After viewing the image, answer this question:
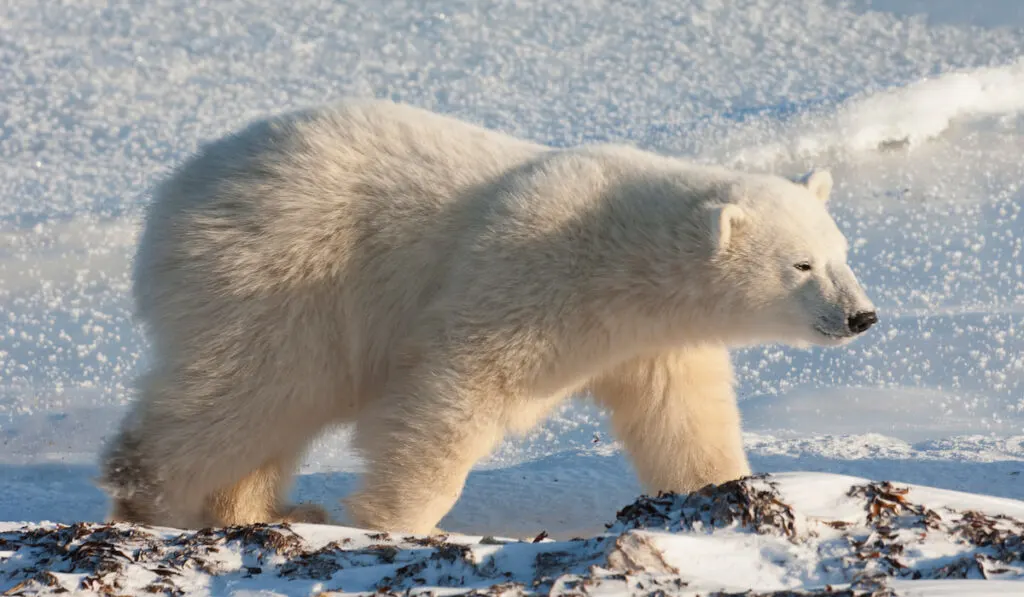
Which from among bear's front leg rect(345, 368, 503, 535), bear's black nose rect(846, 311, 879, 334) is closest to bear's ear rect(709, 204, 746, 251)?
bear's black nose rect(846, 311, 879, 334)

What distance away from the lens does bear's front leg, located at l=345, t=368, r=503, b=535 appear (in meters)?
4.42

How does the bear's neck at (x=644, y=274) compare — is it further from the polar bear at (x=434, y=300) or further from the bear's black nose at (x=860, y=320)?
the bear's black nose at (x=860, y=320)

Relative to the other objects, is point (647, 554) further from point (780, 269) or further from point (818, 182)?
point (818, 182)

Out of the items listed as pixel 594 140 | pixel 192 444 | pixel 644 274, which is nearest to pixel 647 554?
pixel 644 274

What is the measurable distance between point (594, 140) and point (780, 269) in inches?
286

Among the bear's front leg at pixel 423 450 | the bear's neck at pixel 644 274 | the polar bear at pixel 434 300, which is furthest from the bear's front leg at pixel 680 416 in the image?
the bear's front leg at pixel 423 450

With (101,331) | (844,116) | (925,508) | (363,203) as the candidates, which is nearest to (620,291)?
(363,203)

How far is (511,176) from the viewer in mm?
4793

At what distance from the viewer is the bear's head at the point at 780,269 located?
172 inches

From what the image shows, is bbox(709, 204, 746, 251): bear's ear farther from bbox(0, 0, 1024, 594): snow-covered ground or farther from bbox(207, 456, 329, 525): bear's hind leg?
bbox(207, 456, 329, 525): bear's hind leg

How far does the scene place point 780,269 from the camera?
4.46 metres

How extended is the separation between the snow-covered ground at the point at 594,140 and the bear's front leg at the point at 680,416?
1.31 feet

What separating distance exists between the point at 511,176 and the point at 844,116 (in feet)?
25.0

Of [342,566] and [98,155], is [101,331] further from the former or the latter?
[342,566]
